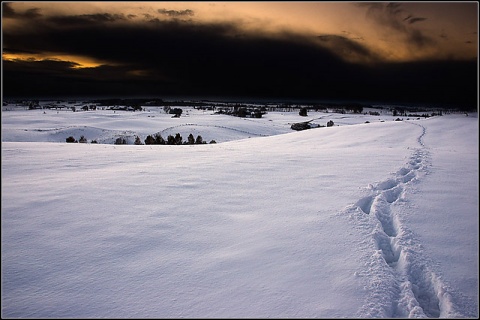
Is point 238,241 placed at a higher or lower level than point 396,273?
higher

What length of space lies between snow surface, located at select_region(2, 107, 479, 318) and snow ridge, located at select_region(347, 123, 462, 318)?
0.01m

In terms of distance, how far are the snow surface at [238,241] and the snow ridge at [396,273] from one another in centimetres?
1

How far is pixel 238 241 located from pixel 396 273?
5.57 feet

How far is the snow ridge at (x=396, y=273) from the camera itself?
258 cm

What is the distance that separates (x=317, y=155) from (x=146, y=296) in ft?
20.9

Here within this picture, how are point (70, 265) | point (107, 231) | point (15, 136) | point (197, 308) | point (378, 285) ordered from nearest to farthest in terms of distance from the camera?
point (197, 308) → point (378, 285) → point (70, 265) → point (107, 231) → point (15, 136)

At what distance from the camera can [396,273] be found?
3043mm

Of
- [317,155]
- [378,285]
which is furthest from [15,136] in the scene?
[378,285]

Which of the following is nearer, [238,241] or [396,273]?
[396,273]

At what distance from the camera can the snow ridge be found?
8.46 feet

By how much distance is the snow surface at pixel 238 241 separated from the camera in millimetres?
2566

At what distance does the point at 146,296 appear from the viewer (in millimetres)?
2600

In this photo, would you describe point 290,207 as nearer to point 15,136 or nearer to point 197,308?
point 197,308

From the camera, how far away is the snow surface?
2566mm
